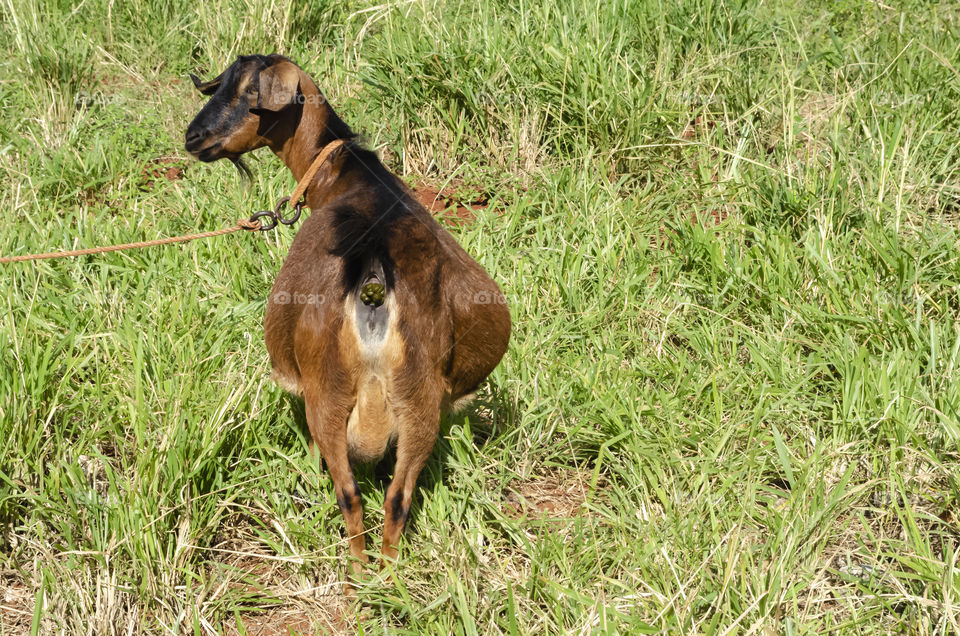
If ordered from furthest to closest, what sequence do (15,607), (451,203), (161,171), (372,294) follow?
(161,171), (451,203), (15,607), (372,294)

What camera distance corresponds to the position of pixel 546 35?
5254 millimetres

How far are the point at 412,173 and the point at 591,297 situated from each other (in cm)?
170

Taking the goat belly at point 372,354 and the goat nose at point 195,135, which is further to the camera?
the goat nose at point 195,135

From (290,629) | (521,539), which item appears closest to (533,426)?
(521,539)

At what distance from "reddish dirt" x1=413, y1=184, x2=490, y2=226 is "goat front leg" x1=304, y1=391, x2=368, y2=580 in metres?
2.36

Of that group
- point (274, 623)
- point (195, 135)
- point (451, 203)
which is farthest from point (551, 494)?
point (451, 203)

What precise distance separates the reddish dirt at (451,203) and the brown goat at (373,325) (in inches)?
65.7

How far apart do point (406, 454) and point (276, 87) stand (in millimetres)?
1541

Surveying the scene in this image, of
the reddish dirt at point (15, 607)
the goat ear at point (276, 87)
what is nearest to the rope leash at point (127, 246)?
the goat ear at point (276, 87)

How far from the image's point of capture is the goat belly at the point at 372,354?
8.78ft

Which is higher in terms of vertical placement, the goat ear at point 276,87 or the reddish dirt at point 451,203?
the goat ear at point 276,87

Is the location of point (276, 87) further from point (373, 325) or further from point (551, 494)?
point (551, 494)

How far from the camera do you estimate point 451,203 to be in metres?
5.30

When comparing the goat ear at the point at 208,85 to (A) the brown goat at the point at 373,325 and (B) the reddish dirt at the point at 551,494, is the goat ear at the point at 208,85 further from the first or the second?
(B) the reddish dirt at the point at 551,494
